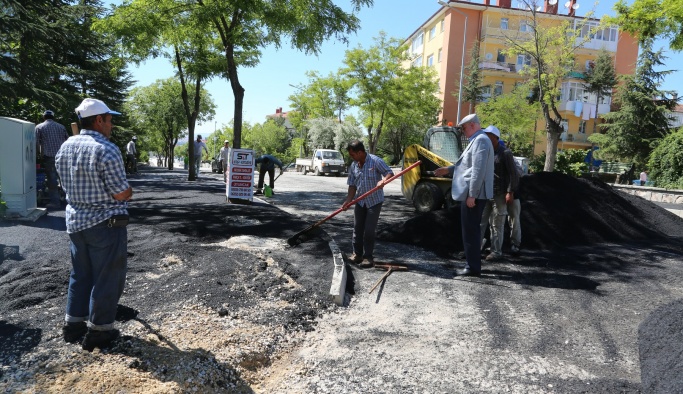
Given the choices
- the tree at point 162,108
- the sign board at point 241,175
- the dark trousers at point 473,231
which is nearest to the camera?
the dark trousers at point 473,231

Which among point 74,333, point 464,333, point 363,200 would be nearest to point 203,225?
point 363,200

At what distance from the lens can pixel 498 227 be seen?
21.5 ft

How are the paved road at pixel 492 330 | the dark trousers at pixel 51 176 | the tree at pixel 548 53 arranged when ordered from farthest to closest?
the tree at pixel 548 53 → the dark trousers at pixel 51 176 → the paved road at pixel 492 330

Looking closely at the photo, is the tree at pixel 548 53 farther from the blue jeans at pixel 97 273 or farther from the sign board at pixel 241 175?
the blue jeans at pixel 97 273

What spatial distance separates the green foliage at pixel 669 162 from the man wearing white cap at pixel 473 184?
765 inches

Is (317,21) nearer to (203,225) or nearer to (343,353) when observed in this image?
(203,225)

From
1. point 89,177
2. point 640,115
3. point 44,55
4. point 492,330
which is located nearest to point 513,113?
point 640,115

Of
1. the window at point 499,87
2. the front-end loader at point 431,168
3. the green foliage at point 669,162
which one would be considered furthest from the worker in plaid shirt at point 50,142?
the window at point 499,87

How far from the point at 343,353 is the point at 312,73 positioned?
1883 inches

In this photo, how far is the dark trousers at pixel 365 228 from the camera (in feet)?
19.9

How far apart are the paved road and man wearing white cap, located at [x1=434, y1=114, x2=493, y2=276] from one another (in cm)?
35

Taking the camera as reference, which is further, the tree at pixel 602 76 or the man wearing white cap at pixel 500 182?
the tree at pixel 602 76

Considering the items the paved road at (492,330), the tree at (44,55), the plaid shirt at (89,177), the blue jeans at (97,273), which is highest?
the tree at (44,55)

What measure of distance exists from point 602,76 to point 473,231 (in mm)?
46936
